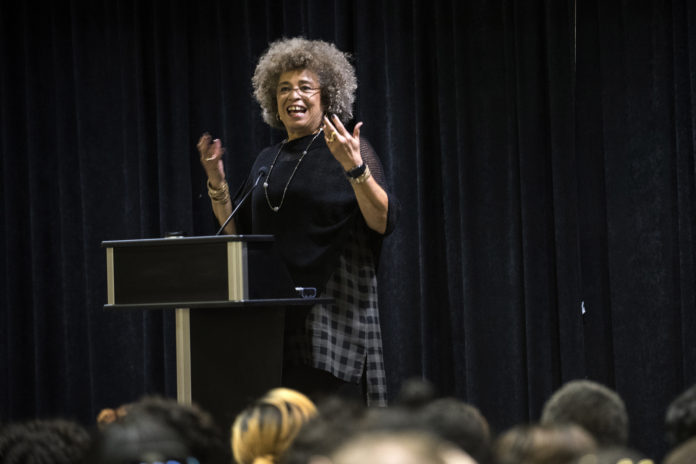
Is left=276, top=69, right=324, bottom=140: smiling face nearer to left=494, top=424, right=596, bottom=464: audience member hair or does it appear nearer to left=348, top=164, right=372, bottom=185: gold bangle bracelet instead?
left=348, top=164, right=372, bottom=185: gold bangle bracelet

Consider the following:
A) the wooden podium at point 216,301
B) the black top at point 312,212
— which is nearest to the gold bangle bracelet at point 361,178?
the black top at point 312,212

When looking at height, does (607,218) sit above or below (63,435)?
above

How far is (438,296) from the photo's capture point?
3574 mm

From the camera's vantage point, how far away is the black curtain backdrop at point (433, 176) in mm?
3262

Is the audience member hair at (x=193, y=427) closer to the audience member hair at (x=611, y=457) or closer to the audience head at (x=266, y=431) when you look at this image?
the audience head at (x=266, y=431)

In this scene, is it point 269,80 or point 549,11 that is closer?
point 269,80

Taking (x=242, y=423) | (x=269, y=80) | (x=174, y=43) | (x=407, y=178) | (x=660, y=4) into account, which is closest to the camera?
(x=242, y=423)

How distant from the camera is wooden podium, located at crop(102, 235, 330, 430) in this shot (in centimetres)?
191

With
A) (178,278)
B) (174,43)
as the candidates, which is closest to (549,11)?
(174,43)

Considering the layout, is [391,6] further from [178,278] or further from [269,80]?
[178,278]

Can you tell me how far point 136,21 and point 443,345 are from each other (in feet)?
→ 6.17

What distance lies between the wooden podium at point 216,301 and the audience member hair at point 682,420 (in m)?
1.25

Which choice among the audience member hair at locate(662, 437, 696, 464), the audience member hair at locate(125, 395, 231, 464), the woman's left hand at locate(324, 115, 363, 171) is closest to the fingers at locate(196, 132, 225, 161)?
the woman's left hand at locate(324, 115, 363, 171)

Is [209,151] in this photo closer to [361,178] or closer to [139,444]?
[361,178]
